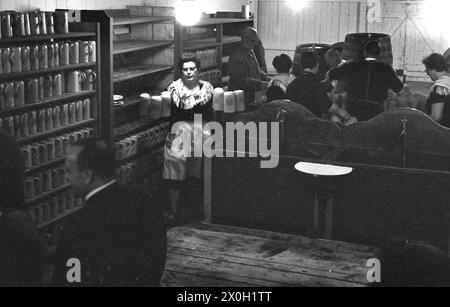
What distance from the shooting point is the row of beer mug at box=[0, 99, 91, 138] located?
18.1 feet

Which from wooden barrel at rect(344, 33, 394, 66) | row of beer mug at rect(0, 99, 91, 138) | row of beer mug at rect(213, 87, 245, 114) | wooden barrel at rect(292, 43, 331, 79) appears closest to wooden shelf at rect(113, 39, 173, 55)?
row of beer mug at rect(0, 99, 91, 138)

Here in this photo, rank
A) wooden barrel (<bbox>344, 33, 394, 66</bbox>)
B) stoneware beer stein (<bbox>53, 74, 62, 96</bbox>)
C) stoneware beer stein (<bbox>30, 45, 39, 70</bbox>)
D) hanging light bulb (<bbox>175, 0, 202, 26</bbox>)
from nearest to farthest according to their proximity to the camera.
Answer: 1. stoneware beer stein (<bbox>30, 45, 39, 70</bbox>)
2. stoneware beer stein (<bbox>53, 74, 62, 96</bbox>)
3. hanging light bulb (<bbox>175, 0, 202, 26</bbox>)
4. wooden barrel (<bbox>344, 33, 394, 66</bbox>)

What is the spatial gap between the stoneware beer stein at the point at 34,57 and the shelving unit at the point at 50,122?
51 mm

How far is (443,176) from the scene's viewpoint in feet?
19.8

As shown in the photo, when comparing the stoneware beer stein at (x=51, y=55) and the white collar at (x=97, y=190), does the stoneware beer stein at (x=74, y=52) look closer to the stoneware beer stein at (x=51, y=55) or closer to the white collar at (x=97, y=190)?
the stoneware beer stein at (x=51, y=55)

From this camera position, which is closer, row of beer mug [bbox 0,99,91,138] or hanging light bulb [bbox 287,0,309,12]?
row of beer mug [bbox 0,99,91,138]

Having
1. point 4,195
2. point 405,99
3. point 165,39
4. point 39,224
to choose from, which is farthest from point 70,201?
point 405,99

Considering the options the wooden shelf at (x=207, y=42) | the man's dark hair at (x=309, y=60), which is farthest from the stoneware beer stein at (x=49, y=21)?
the wooden shelf at (x=207, y=42)

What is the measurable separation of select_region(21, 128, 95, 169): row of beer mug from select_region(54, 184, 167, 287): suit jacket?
2656 mm

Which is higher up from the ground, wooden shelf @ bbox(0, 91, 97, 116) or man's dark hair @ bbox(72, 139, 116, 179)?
man's dark hair @ bbox(72, 139, 116, 179)

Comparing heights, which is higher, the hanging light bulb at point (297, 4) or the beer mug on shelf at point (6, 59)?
the hanging light bulb at point (297, 4)

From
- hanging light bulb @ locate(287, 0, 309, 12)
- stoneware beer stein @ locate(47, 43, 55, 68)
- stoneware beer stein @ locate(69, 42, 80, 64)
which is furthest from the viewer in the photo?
hanging light bulb @ locate(287, 0, 309, 12)

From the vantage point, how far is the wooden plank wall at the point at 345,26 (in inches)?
598

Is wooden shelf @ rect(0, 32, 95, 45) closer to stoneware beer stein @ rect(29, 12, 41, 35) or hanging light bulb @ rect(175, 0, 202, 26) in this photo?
stoneware beer stein @ rect(29, 12, 41, 35)
